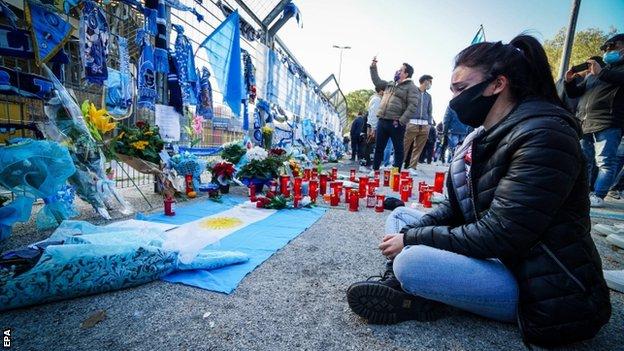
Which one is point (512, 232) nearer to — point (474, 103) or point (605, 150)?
point (474, 103)

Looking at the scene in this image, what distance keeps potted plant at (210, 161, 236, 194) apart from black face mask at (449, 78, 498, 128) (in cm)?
314

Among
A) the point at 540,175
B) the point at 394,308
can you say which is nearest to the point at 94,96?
the point at 394,308

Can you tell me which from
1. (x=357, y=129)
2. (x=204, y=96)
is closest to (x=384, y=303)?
(x=204, y=96)

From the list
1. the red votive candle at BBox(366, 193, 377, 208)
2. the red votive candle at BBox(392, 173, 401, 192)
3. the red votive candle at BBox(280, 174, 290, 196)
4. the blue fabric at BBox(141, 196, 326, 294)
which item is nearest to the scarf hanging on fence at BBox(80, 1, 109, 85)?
the blue fabric at BBox(141, 196, 326, 294)

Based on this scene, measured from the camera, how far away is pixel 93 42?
9.53 ft

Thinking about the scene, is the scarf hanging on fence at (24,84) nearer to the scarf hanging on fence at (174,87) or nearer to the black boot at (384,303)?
the scarf hanging on fence at (174,87)

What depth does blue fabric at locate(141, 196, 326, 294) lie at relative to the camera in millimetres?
1619

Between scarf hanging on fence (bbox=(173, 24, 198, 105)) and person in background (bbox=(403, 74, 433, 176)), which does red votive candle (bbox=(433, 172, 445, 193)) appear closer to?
person in background (bbox=(403, 74, 433, 176))

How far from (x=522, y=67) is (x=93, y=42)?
11.5 feet

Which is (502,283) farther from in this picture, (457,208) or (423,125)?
(423,125)

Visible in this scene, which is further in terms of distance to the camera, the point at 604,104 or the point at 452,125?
the point at 452,125

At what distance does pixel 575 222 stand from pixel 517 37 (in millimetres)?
796

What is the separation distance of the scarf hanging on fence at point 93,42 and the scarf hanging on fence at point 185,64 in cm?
102

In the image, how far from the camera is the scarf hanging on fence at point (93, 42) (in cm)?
283
